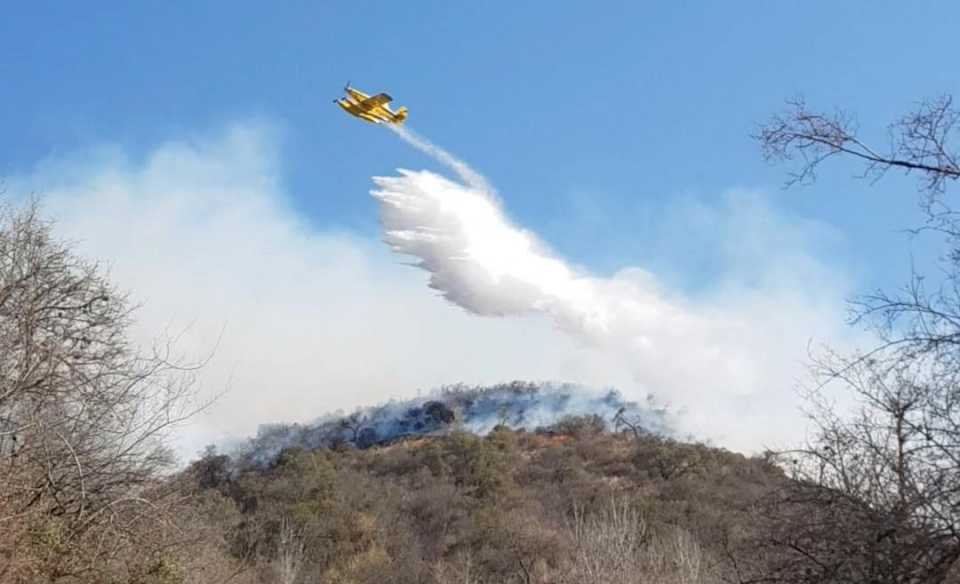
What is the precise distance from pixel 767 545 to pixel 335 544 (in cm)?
5583

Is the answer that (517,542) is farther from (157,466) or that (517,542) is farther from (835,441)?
(835,441)

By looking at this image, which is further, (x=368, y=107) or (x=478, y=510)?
(x=478, y=510)

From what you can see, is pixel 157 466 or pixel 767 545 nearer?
pixel 767 545

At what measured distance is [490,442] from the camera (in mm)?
88562

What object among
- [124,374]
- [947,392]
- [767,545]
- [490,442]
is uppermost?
[490,442]

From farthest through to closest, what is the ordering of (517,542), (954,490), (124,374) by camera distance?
(517,542) < (124,374) < (954,490)

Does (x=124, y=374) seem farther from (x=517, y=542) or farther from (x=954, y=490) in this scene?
(x=517, y=542)

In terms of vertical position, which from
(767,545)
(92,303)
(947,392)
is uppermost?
(92,303)

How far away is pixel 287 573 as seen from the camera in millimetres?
51656

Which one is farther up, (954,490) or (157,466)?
(157,466)

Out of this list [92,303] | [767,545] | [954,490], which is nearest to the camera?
[954,490]

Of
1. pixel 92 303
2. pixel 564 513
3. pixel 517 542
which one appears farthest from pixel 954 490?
pixel 564 513

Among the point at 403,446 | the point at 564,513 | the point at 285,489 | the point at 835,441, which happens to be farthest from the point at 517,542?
the point at 835,441

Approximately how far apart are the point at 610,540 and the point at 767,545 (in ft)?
96.5
